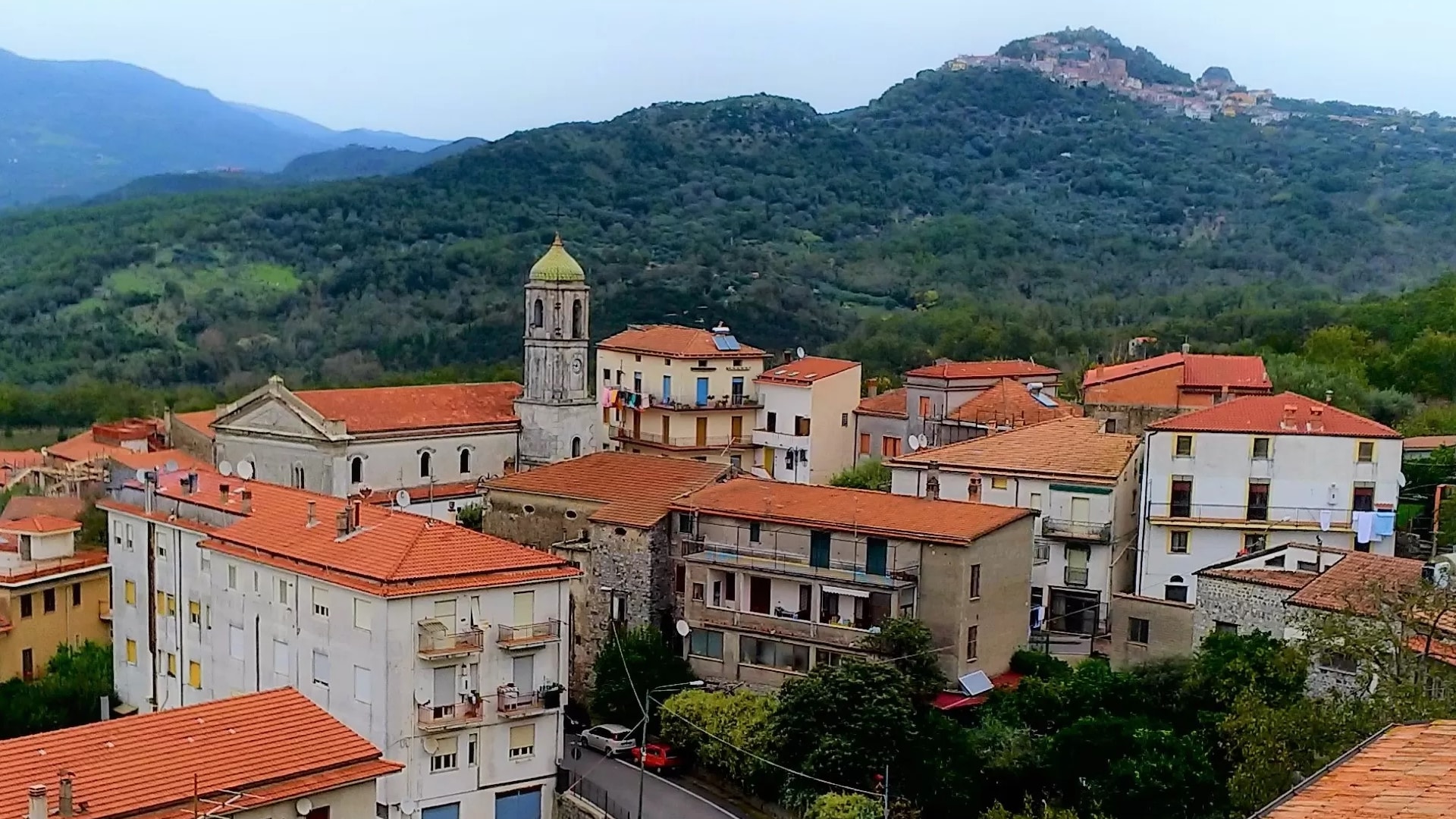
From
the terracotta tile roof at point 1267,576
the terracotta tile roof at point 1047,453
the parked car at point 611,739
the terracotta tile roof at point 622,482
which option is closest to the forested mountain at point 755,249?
the terracotta tile roof at point 1047,453

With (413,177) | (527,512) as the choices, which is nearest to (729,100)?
(413,177)

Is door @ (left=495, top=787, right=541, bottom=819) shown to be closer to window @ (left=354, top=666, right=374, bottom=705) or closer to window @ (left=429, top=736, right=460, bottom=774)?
window @ (left=429, top=736, right=460, bottom=774)

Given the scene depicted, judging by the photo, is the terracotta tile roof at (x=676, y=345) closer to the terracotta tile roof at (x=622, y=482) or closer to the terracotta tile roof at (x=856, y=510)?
the terracotta tile roof at (x=622, y=482)

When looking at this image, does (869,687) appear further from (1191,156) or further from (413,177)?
(1191,156)

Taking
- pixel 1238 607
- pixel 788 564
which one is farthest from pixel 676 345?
pixel 1238 607

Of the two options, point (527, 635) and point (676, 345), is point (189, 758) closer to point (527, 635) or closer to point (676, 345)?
point (527, 635)

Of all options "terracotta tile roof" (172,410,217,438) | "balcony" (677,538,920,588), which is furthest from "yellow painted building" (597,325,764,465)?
"balcony" (677,538,920,588)
